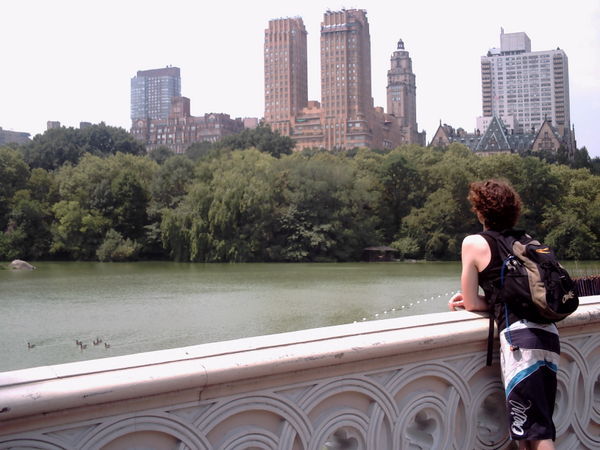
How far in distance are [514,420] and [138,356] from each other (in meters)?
1.27

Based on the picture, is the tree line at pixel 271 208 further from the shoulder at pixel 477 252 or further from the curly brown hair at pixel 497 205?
the shoulder at pixel 477 252

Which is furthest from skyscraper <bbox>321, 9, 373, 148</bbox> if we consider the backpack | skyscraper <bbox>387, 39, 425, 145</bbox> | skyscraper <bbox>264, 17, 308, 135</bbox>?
the backpack

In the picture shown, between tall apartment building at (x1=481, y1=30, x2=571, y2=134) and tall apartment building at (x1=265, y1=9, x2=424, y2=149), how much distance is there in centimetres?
5377

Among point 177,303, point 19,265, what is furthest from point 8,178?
point 177,303

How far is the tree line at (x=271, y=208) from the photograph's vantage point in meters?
44.2

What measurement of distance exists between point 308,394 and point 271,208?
44962 millimetres

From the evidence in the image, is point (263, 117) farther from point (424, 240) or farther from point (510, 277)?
point (510, 277)

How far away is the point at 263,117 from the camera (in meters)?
126

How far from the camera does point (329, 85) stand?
119938 millimetres

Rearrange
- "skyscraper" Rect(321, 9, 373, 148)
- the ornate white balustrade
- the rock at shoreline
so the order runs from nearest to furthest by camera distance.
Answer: the ornate white balustrade
the rock at shoreline
"skyscraper" Rect(321, 9, 373, 148)

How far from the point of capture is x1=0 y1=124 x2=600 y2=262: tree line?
145 feet

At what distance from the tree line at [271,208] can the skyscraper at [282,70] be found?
72609 mm

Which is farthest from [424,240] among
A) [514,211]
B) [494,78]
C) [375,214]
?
[494,78]

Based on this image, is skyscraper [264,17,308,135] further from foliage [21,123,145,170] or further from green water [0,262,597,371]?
green water [0,262,597,371]
